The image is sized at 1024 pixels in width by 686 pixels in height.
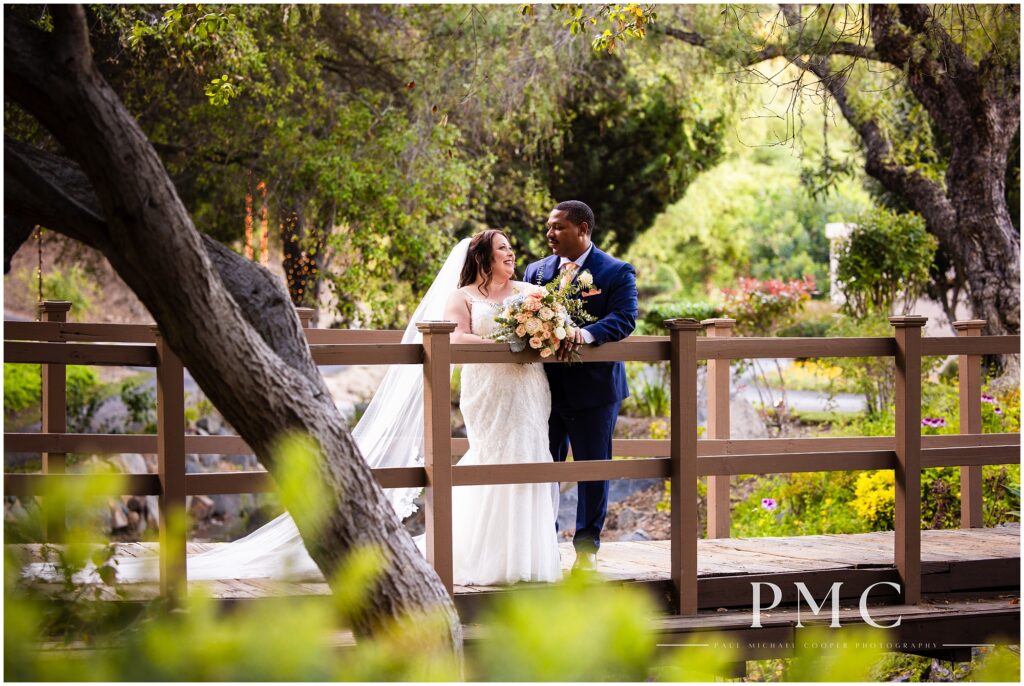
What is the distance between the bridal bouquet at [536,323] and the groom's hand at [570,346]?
0.02 m

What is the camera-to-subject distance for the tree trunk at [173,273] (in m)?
2.73

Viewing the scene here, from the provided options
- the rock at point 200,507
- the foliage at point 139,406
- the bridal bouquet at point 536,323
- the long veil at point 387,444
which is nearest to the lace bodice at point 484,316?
the long veil at point 387,444

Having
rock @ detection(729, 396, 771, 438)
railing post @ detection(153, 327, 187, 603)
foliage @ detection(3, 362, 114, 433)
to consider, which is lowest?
Answer: rock @ detection(729, 396, 771, 438)

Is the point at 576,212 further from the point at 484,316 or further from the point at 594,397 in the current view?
the point at 594,397

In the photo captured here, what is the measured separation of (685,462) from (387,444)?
154 cm

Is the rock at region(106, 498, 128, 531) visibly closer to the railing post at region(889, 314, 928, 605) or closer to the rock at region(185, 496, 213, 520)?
the rock at region(185, 496, 213, 520)

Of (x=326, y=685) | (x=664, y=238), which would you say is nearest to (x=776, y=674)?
(x=326, y=685)

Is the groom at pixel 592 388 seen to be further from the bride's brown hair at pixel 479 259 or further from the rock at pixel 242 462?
the rock at pixel 242 462

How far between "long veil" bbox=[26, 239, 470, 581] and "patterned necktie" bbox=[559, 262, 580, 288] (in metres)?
0.59

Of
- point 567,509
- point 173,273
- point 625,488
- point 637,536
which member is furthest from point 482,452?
point 625,488

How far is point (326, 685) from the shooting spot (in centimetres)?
123

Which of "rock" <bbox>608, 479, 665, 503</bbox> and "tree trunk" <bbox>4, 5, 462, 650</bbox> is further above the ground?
"tree trunk" <bbox>4, 5, 462, 650</bbox>

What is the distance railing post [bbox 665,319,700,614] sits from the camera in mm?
4609

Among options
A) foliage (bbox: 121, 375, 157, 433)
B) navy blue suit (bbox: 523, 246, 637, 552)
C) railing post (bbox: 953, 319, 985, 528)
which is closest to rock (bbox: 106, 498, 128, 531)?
foliage (bbox: 121, 375, 157, 433)
